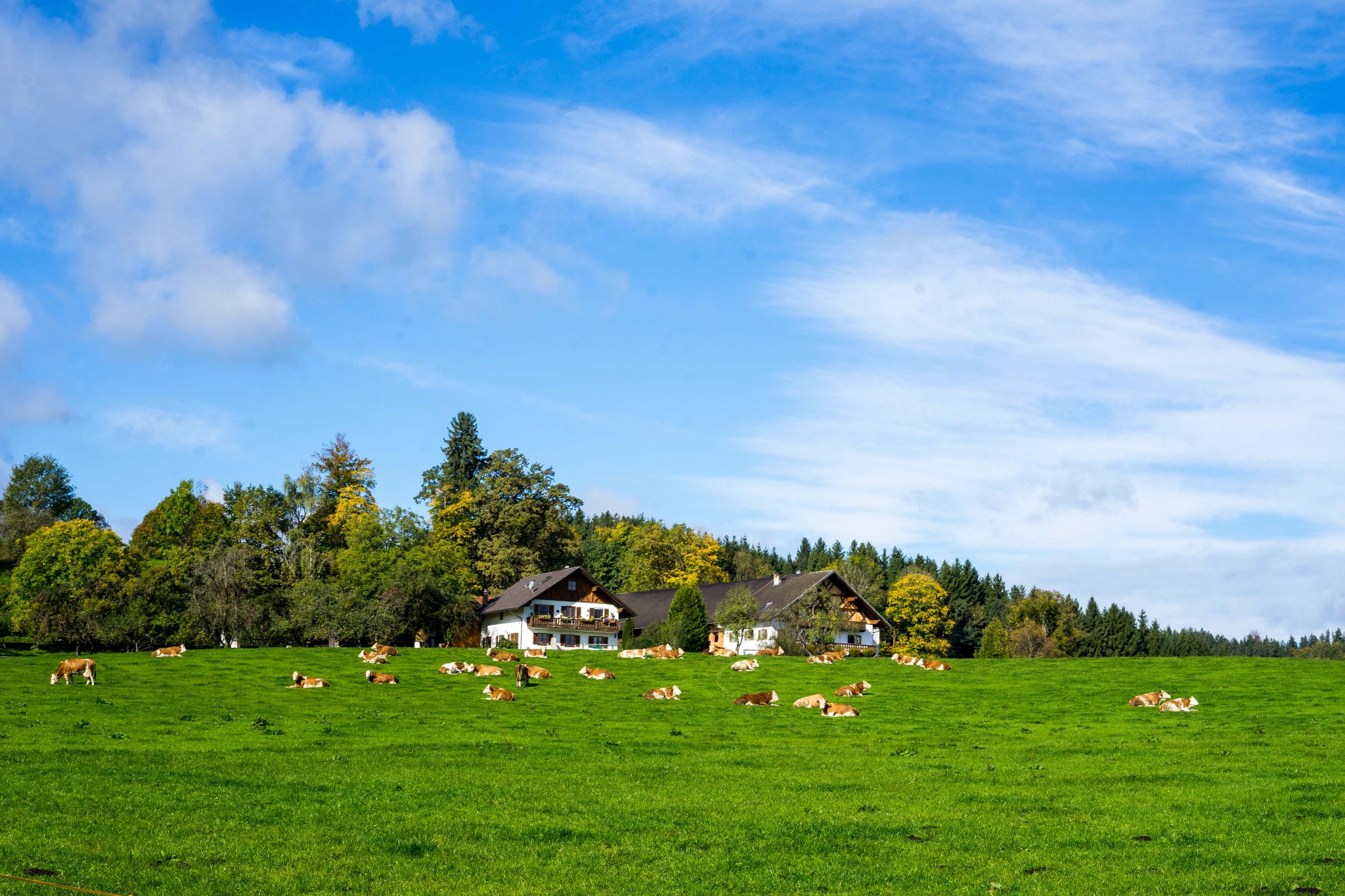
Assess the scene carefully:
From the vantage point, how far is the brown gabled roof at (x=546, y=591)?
88.6 meters

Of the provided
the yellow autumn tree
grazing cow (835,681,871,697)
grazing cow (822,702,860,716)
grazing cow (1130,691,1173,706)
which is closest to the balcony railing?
the yellow autumn tree

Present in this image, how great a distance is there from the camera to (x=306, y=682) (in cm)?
3959

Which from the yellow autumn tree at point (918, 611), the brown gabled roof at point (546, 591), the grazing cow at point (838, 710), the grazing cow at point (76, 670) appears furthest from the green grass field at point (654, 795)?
the yellow autumn tree at point (918, 611)

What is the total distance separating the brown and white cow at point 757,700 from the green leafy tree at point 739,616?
105 ft

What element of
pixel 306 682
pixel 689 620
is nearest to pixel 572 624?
pixel 689 620

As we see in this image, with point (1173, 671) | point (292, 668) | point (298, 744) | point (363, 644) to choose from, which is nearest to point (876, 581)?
point (363, 644)

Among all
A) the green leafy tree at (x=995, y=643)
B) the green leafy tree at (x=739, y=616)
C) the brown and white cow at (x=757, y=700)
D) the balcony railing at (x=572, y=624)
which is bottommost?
the green leafy tree at (x=995, y=643)

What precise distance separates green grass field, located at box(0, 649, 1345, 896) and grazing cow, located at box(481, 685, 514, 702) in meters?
→ 0.91

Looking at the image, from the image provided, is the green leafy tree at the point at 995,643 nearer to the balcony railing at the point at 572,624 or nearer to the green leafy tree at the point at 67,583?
the balcony railing at the point at 572,624

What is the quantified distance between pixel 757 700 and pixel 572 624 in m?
54.5

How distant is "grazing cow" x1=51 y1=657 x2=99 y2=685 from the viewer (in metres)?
36.7

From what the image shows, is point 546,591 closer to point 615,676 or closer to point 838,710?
point 615,676

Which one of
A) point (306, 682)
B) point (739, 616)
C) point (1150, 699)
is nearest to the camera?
point (1150, 699)

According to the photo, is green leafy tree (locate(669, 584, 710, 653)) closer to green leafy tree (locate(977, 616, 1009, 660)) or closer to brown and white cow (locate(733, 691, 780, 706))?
brown and white cow (locate(733, 691, 780, 706))
